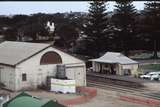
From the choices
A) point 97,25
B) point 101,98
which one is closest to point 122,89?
point 101,98

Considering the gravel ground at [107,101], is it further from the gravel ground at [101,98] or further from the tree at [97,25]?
the tree at [97,25]

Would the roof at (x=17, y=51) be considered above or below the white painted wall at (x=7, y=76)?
above

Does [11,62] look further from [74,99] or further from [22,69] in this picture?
[74,99]

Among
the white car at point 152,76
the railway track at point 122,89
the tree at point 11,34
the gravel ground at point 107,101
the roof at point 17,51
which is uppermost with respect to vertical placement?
the tree at point 11,34

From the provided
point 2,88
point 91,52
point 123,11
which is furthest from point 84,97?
point 123,11

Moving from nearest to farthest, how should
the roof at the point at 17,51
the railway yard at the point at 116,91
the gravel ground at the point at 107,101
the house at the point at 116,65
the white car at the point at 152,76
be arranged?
the gravel ground at the point at 107,101, the railway yard at the point at 116,91, the roof at the point at 17,51, the white car at the point at 152,76, the house at the point at 116,65

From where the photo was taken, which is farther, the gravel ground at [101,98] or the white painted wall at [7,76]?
the white painted wall at [7,76]

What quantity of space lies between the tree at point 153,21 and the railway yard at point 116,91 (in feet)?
55.6

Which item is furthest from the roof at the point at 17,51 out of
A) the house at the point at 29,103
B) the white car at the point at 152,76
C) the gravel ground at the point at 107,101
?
the house at the point at 29,103

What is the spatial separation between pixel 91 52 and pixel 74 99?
27772 mm

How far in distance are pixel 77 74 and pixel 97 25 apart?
21247mm

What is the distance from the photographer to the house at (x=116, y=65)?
132 feet

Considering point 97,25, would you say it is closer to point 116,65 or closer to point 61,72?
point 116,65

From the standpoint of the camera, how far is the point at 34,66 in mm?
31891
